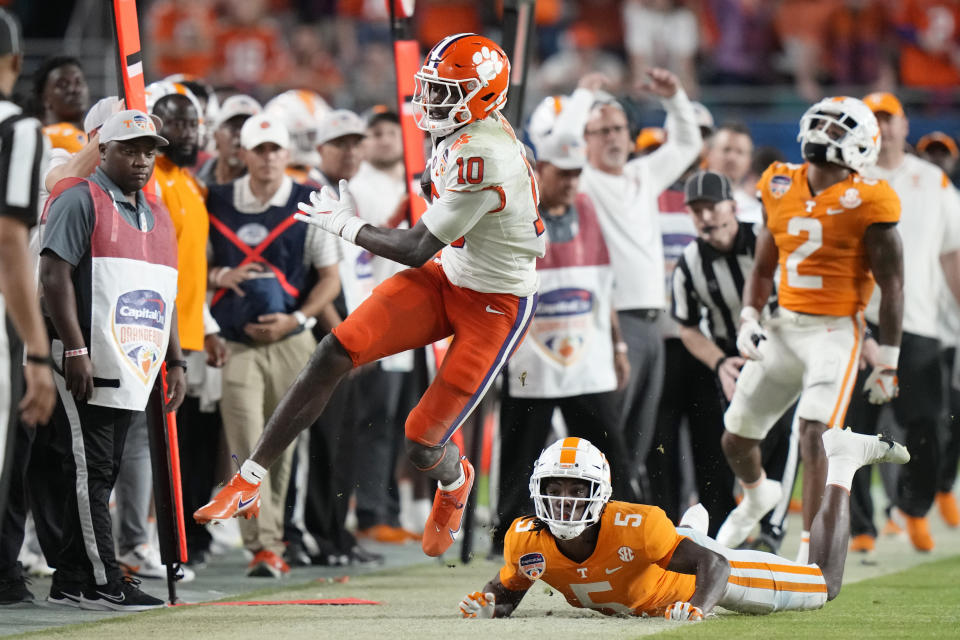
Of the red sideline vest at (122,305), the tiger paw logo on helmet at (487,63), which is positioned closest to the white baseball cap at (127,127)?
the red sideline vest at (122,305)

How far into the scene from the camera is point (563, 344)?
28.2ft

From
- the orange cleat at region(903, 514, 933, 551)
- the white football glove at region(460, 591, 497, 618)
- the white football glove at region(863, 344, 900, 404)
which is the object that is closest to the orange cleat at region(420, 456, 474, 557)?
the white football glove at region(460, 591, 497, 618)

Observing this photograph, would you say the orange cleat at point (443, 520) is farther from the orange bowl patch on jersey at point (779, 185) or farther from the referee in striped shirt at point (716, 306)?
the orange bowl patch on jersey at point (779, 185)

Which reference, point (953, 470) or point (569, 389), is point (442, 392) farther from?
point (953, 470)

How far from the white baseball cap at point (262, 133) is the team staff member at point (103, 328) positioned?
1.49m

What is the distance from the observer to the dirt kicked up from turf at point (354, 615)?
5816 millimetres

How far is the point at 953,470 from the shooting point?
10.8m

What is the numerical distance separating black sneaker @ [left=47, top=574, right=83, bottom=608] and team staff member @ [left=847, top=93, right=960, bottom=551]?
478 cm

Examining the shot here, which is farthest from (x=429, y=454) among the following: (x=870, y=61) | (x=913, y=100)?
(x=870, y=61)

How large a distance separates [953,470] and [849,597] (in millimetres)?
4006

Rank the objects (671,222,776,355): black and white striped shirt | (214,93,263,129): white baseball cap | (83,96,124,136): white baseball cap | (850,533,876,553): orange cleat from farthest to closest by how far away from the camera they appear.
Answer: (850,533,876,553): orange cleat < (214,93,263,129): white baseball cap < (671,222,776,355): black and white striped shirt < (83,96,124,136): white baseball cap

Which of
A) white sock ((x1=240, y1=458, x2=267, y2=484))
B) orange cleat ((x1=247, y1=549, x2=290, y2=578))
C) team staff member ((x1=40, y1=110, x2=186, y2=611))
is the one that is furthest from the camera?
orange cleat ((x1=247, y1=549, x2=290, y2=578))

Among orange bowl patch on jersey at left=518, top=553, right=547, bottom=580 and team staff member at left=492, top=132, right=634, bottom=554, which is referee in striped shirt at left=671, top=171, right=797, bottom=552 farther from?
orange bowl patch on jersey at left=518, top=553, right=547, bottom=580

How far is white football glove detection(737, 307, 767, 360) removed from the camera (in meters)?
7.50
